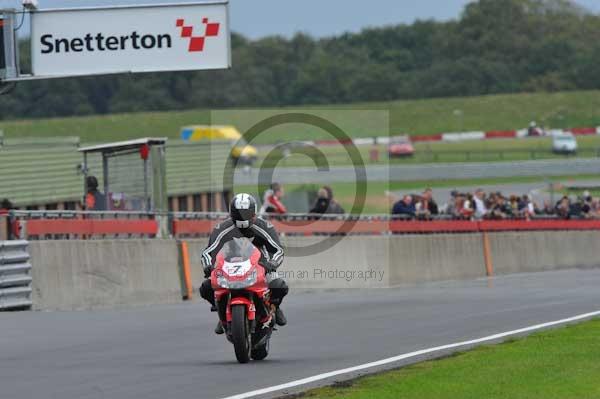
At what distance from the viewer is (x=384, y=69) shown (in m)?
115

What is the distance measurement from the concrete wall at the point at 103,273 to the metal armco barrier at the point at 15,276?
17 cm

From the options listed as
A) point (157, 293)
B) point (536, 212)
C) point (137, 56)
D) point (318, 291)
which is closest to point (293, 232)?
point (318, 291)

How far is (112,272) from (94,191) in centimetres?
288

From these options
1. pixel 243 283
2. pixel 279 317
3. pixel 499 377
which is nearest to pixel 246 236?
pixel 243 283

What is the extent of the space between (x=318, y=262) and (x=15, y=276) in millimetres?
8452

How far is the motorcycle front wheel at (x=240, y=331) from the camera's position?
13.3 m

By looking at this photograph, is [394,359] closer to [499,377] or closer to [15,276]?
[499,377]

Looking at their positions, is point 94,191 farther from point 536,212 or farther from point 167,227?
point 536,212

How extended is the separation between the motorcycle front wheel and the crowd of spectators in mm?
18884

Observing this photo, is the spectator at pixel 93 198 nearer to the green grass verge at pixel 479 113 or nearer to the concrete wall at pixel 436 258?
the concrete wall at pixel 436 258

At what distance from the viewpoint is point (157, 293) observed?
76.4 ft

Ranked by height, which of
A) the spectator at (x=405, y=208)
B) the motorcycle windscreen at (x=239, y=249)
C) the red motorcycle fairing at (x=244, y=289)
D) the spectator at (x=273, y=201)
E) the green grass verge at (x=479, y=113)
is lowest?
the red motorcycle fairing at (x=244, y=289)

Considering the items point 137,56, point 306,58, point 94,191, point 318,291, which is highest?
point 306,58

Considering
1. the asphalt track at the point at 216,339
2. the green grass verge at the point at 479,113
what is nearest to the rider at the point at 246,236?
the asphalt track at the point at 216,339
